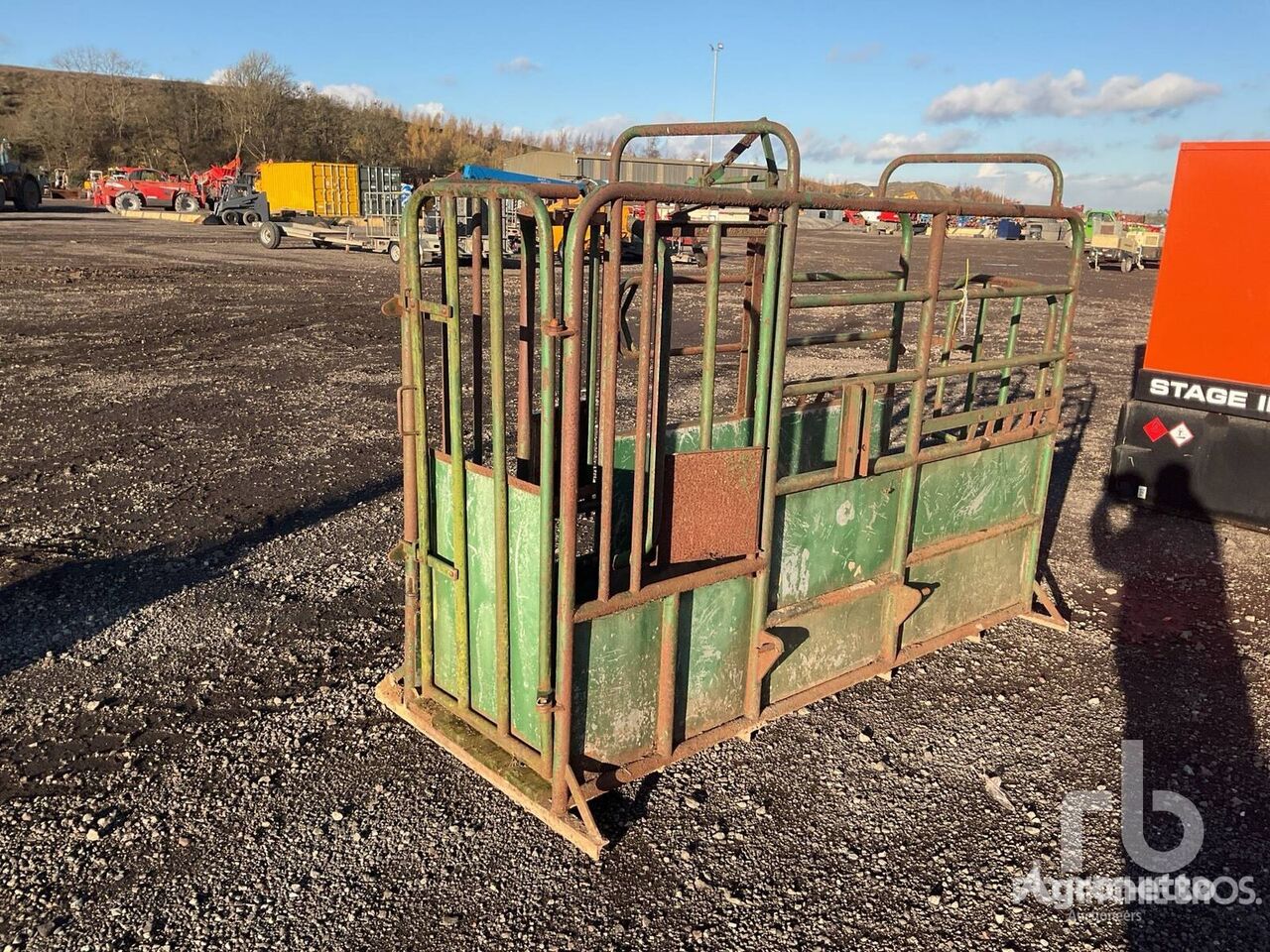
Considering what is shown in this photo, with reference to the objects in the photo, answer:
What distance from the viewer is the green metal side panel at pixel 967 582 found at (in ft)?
15.3

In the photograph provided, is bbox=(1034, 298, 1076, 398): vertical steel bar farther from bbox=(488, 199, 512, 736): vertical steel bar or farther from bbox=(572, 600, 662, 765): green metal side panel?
bbox=(488, 199, 512, 736): vertical steel bar

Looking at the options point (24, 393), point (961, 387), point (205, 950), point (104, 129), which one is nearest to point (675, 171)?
point (961, 387)

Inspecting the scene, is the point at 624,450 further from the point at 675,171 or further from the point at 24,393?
the point at 675,171

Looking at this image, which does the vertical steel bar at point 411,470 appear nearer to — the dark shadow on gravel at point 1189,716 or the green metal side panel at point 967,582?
the green metal side panel at point 967,582

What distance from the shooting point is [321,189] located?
107ft

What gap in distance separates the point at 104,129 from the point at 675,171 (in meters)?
49.2

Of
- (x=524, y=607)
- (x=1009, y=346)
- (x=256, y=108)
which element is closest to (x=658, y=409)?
(x=524, y=607)

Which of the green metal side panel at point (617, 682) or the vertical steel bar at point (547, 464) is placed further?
the green metal side panel at point (617, 682)

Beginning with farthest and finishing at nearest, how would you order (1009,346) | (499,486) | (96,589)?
(96,589)
(1009,346)
(499,486)

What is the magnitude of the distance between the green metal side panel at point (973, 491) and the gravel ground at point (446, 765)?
69 centimetres

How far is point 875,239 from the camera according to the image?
156 feet

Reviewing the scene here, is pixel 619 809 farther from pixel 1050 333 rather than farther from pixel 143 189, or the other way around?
pixel 143 189

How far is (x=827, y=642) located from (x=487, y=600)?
5.24 feet

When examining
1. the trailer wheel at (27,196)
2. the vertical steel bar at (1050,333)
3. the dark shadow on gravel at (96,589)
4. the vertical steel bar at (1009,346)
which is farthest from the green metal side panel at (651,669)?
the trailer wheel at (27,196)
